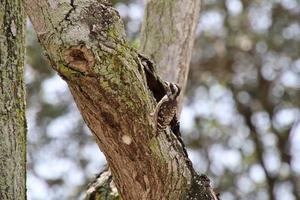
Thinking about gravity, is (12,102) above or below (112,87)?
above

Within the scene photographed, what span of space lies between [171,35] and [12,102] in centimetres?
109

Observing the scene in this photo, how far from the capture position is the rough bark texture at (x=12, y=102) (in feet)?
6.35

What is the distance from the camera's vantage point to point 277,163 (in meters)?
7.54

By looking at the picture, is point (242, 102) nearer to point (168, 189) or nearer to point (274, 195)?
point (274, 195)

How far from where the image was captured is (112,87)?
1682 mm

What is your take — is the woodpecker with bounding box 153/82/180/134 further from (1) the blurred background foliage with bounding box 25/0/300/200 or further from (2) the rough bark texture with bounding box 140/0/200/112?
(1) the blurred background foliage with bounding box 25/0/300/200

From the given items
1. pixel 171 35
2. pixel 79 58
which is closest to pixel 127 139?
pixel 79 58

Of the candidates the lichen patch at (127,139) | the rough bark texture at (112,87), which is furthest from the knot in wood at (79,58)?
the lichen patch at (127,139)

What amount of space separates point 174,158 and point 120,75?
356 mm

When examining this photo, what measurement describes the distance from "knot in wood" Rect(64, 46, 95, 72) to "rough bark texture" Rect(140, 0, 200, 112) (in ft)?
4.10

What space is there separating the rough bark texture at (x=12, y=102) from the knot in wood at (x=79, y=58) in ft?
1.36

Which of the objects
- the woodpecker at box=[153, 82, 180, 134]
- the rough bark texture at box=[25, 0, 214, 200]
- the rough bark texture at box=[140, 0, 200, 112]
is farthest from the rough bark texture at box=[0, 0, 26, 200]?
the rough bark texture at box=[140, 0, 200, 112]

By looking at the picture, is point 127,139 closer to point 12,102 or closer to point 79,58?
point 79,58

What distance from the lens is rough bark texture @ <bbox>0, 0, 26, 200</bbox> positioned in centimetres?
194
